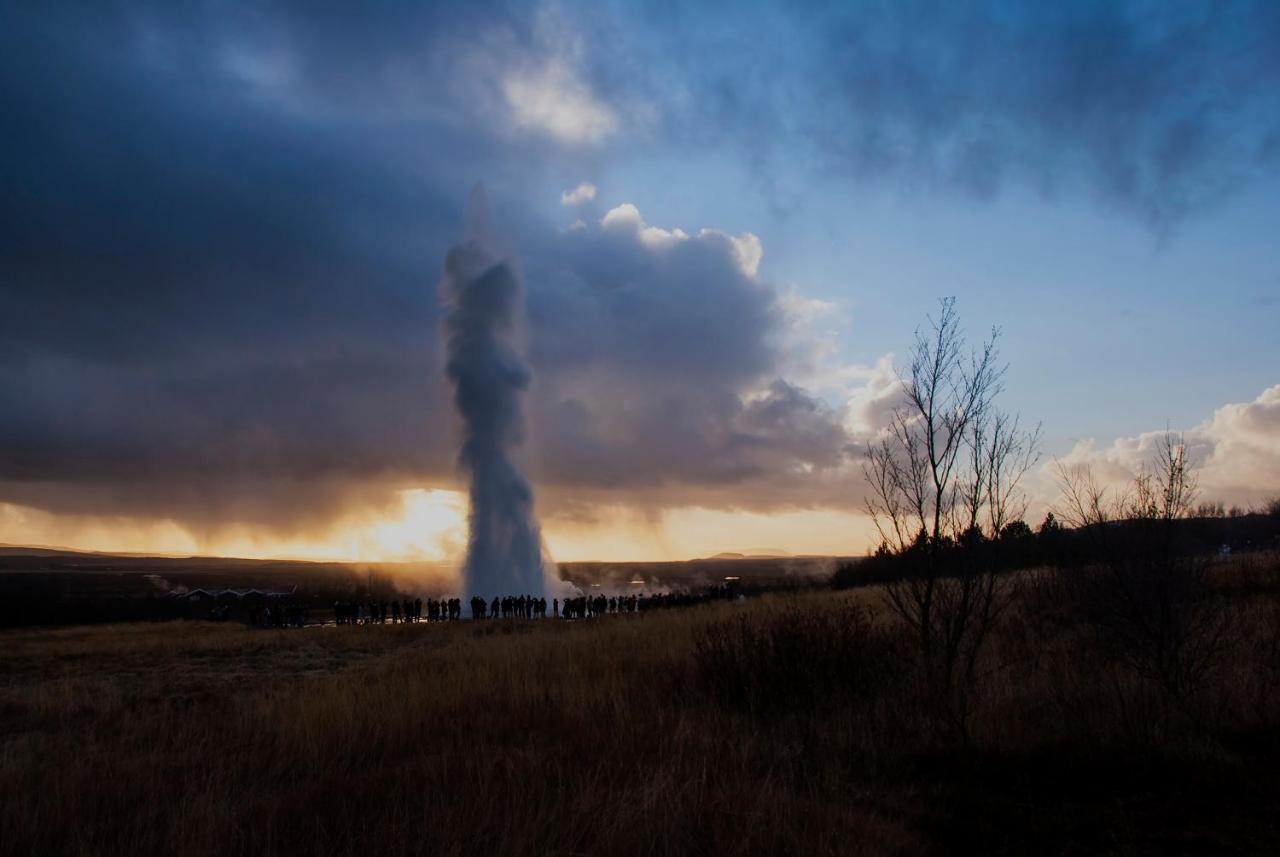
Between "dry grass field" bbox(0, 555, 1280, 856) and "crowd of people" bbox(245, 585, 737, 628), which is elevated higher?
"dry grass field" bbox(0, 555, 1280, 856)

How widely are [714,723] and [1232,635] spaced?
9.02 m

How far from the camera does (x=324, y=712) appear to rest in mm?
9617

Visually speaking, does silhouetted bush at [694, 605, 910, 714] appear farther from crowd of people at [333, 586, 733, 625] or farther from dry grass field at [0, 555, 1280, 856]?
crowd of people at [333, 586, 733, 625]

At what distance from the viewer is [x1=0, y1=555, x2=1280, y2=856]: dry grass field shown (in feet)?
17.6

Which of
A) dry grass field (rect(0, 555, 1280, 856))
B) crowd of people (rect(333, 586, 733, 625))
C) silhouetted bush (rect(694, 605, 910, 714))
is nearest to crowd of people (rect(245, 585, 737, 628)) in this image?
crowd of people (rect(333, 586, 733, 625))

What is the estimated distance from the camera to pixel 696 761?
6801 millimetres

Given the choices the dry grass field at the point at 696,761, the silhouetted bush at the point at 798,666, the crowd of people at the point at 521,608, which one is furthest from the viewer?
the crowd of people at the point at 521,608

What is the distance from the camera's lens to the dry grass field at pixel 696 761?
5375mm

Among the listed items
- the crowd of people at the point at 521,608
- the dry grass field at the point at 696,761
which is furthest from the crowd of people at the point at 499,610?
the dry grass field at the point at 696,761

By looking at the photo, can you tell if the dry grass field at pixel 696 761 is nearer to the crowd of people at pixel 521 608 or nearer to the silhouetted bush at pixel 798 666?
the silhouetted bush at pixel 798 666

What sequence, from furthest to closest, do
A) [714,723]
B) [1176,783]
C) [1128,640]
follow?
1. [1128,640]
2. [714,723]
3. [1176,783]

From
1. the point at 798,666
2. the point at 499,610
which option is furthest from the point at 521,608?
the point at 798,666

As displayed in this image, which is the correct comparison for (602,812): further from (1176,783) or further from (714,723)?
(1176,783)

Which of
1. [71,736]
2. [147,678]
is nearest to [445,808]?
[71,736]
